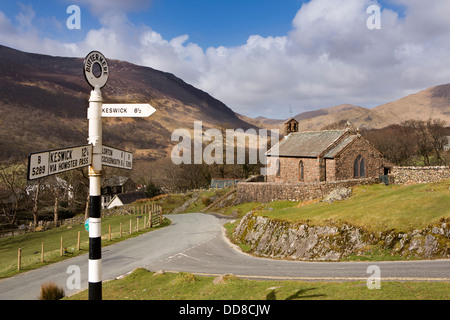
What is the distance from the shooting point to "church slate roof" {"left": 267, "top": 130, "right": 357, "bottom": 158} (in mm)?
44062

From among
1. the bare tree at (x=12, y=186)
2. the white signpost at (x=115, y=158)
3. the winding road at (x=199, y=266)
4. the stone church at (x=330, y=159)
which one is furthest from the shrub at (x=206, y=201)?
the white signpost at (x=115, y=158)

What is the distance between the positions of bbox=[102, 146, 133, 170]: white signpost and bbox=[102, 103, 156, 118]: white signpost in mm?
709

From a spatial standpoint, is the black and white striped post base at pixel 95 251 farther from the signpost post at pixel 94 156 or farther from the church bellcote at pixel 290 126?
the church bellcote at pixel 290 126

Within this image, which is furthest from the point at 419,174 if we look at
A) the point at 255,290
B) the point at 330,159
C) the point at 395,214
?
the point at 255,290

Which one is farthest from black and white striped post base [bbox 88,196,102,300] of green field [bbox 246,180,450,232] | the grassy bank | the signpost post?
green field [bbox 246,180,450,232]

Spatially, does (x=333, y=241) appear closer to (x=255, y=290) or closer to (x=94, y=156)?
(x=255, y=290)

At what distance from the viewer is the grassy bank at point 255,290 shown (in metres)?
9.82

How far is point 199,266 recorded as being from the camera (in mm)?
19875

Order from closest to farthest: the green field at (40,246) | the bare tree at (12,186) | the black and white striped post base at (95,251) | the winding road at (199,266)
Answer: the black and white striped post base at (95,251) → the winding road at (199,266) → the green field at (40,246) → the bare tree at (12,186)

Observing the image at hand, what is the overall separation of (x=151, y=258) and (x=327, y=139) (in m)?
32.4

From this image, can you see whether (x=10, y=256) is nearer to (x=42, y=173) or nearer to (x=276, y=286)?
(x=276, y=286)

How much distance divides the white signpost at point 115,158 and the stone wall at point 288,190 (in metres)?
33.8

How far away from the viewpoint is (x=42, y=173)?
513 centimetres

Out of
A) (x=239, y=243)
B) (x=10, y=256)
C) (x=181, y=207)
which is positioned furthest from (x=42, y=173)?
(x=181, y=207)
